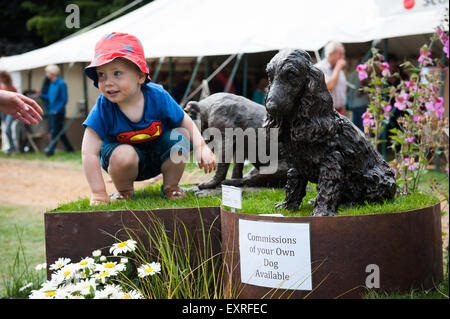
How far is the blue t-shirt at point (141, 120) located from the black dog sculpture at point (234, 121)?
0.24 meters

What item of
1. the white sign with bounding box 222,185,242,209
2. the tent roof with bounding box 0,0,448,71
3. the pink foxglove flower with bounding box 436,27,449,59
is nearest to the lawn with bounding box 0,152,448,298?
the white sign with bounding box 222,185,242,209

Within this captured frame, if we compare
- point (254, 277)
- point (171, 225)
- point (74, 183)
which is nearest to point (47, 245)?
point (171, 225)

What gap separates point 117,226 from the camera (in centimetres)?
274

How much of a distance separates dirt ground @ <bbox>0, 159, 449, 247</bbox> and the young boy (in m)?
2.00

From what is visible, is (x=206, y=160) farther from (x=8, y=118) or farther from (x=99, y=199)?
(x=8, y=118)

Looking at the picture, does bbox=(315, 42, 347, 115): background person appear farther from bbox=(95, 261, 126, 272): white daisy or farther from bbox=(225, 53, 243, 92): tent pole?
bbox=(95, 261, 126, 272): white daisy

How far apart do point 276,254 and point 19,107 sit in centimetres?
141

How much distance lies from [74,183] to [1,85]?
4.22 meters

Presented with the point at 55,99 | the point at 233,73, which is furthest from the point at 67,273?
the point at 55,99

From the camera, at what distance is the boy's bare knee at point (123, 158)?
9.95 ft

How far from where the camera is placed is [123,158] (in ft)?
9.96

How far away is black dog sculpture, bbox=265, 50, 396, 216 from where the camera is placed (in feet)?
7.53

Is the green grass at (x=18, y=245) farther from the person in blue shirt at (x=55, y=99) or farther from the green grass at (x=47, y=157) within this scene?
the person in blue shirt at (x=55, y=99)

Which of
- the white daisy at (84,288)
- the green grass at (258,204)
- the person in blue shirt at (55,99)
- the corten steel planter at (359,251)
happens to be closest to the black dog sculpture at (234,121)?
the green grass at (258,204)
